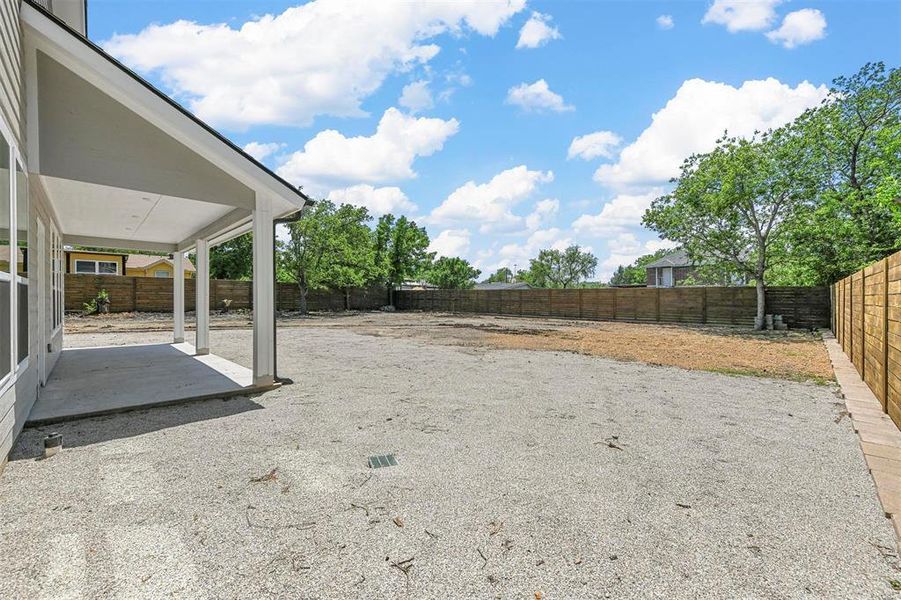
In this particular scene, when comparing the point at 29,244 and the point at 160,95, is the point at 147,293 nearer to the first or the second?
the point at 29,244

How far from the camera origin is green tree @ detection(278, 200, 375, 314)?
22.1 metres

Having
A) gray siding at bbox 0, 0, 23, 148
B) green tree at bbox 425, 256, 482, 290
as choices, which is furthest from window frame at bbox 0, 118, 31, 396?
green tree at bbox 425, 256, 482, 290

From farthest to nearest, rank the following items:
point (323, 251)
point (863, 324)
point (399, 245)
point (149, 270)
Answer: point (399, 245) < point (149, 270) < point (323, 251) < point (863, 324)

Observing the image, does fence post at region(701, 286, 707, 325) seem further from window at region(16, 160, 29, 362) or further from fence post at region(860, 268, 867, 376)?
window at region(16, 160, 29, 362)

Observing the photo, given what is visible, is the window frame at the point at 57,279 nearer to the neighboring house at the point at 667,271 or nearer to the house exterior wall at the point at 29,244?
the house exterior wall at the point at 29,244

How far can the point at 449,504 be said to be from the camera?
2502 millimetres

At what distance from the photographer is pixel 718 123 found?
15820 millimetres

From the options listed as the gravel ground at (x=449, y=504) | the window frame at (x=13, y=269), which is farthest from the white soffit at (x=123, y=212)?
the gravel ground at (x=449, y=504)

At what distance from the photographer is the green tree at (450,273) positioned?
122 feet

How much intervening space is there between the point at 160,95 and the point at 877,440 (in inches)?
286

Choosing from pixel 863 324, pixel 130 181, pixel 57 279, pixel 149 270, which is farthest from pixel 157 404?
pixel 149 270

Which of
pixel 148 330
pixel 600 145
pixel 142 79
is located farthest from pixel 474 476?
pixel 600 145

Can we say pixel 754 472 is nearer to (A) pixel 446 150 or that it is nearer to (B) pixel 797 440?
(B) pixel 797 440

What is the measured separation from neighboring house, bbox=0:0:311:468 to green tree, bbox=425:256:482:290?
30.2 metres
